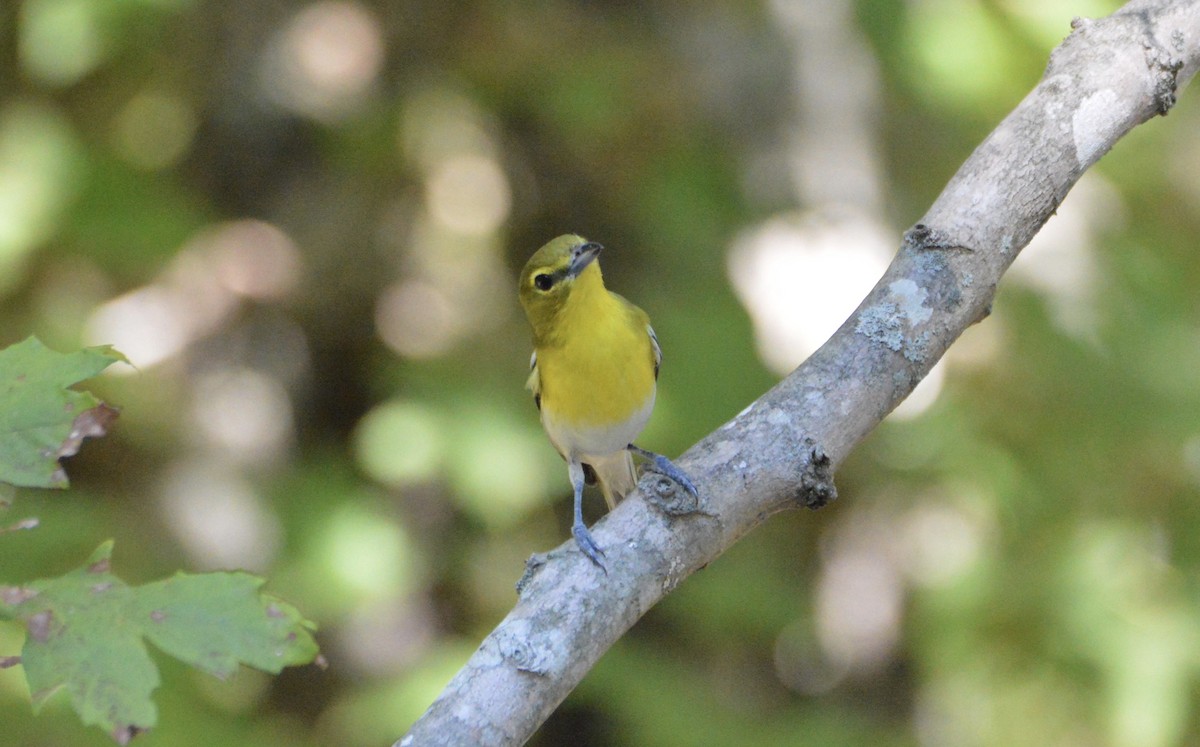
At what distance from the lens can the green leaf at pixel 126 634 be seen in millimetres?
1300

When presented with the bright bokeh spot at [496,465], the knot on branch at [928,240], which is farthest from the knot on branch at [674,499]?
the bright bokeh spot at [496,465]

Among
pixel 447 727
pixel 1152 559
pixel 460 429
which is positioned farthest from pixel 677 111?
pixel 447 727

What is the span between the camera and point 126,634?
1.33m

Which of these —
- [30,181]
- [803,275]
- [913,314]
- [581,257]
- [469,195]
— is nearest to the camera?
[913,314]

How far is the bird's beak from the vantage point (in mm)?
2861

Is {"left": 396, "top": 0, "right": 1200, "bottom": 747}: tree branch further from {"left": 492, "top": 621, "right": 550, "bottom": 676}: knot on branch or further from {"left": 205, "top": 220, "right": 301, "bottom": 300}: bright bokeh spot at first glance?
{"left": 205, "top": 220, "right": 301, "bottom": 300}: bright bokeh spot

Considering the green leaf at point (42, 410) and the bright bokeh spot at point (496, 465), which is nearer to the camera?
the green leaf at point (42, 410)

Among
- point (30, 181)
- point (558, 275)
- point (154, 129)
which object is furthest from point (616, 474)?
point (154, 129)

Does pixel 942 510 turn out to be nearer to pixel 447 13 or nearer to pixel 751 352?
pixel 751 352

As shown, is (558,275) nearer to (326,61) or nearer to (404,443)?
(404,443)

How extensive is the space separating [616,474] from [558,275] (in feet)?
2.68

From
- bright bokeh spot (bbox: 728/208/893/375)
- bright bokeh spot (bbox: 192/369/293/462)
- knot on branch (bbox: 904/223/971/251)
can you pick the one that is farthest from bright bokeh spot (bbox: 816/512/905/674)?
knot on branch (bbox: 904/223/971/251)

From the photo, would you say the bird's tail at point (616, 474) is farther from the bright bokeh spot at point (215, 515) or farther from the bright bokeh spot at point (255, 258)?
the bright bokeh spot at point (255, 258)

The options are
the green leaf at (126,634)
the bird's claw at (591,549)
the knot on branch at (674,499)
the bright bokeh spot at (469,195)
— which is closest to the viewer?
the green leaf at (126,634)
